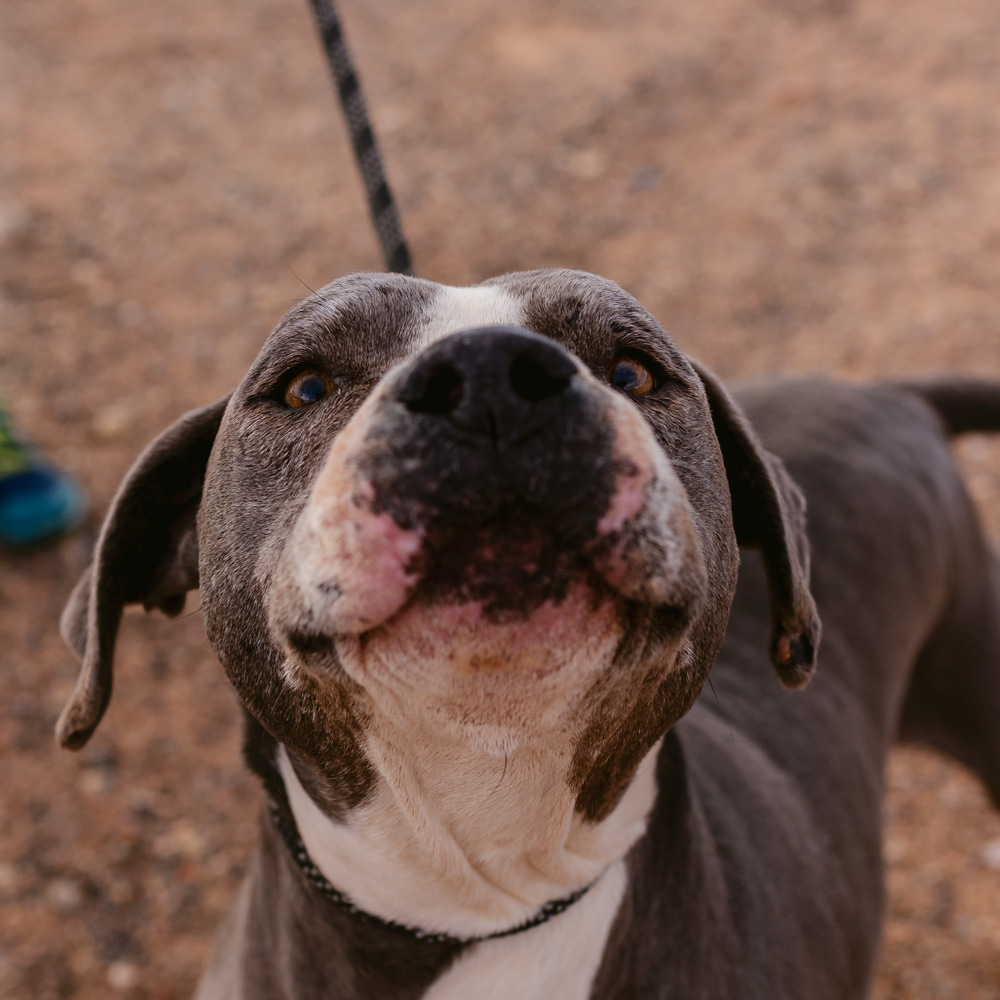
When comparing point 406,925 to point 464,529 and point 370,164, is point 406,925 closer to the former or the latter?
point 464,529

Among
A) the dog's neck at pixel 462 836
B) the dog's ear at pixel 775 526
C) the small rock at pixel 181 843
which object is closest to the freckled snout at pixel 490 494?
the dog's neck at pixel 462 836

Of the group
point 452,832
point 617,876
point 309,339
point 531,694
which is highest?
point 309,339

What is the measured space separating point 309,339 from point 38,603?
3.34 meters

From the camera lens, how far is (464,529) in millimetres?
1397

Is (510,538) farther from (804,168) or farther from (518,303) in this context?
(804,168)

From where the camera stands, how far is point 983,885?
13.3ft

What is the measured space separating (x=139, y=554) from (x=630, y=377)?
110 centimetres

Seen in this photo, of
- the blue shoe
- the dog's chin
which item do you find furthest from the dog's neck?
the blue shoe

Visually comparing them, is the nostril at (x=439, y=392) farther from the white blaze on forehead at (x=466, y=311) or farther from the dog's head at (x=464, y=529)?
the white blaze on forehead at (x=466, y=311)

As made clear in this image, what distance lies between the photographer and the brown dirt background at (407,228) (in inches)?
157

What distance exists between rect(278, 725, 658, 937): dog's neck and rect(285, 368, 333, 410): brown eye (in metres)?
0.61

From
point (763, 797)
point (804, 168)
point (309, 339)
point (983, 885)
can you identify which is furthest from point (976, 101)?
point (309, 339)

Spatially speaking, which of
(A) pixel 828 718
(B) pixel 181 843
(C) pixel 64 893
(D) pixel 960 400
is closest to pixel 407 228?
(D) pixel 960 400

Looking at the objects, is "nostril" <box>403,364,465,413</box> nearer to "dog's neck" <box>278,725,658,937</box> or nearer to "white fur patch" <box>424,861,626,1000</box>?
"dog's neck" <box>278,725,658,937</box>
